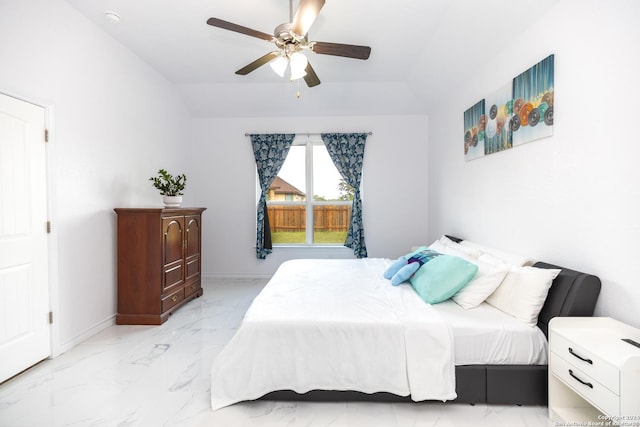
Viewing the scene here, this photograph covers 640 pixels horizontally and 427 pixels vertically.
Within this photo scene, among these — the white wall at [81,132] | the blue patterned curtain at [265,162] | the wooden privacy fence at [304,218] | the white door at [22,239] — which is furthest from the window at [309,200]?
the white door at [22,239]

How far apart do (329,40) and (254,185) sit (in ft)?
8.11

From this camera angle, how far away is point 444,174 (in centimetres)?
405

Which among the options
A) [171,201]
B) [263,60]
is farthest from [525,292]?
[171,201]

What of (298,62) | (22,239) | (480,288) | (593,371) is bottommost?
(593,371)

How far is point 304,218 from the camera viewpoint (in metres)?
5.01

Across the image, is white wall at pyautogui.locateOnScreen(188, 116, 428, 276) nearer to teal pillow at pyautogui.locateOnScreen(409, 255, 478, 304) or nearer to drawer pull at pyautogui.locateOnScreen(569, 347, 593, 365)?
teal pillow at pyautogui.locateOnScreen(409, 255, 478, 304)

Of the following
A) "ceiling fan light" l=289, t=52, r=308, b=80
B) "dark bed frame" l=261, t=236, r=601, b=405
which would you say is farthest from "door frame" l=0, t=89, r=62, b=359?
"dark bed frame" l=261, t=236, r=601, b=405

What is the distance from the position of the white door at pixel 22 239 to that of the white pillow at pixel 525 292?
3307mm

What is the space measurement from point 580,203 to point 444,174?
222 cm

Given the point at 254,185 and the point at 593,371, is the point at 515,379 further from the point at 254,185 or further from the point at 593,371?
the point at 254,185

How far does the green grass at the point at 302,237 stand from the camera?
498 cm

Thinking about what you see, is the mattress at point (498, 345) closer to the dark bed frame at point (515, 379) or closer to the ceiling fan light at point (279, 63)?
the dark bed frame at point (515, 379)

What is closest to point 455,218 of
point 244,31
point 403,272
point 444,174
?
point 444,174

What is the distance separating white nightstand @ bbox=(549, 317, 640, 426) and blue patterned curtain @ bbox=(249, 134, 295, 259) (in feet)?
12.5
